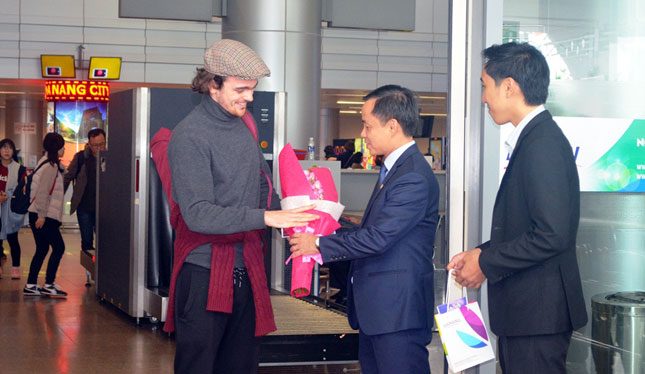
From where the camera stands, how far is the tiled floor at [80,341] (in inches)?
205

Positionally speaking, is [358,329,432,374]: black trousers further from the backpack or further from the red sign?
the red sign

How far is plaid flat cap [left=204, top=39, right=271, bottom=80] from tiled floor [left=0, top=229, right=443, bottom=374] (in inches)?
116

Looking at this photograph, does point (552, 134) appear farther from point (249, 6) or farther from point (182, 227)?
point (249, 6)

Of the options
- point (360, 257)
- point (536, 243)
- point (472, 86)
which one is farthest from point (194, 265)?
point (472, 86)

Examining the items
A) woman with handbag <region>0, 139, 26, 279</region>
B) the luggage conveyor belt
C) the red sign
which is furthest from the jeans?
the red sign

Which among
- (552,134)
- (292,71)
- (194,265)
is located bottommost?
(194,265)

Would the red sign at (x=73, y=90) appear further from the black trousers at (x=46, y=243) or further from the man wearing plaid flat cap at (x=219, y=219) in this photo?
the man wearing plaid flat cap at (x=219, y=219)

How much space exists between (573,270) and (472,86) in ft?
4.03

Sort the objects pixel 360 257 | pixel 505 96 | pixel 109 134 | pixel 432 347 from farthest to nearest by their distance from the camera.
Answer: pixel 109 134, pixel 432 347, pixel 360 257, pixel 505 96

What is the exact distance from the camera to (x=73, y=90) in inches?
669

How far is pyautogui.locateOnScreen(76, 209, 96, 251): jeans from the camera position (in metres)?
8.51

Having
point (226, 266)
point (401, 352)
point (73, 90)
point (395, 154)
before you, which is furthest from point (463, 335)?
point (73, 90)

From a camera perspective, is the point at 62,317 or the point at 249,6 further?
the point at 249,6

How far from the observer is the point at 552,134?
7.65ft
